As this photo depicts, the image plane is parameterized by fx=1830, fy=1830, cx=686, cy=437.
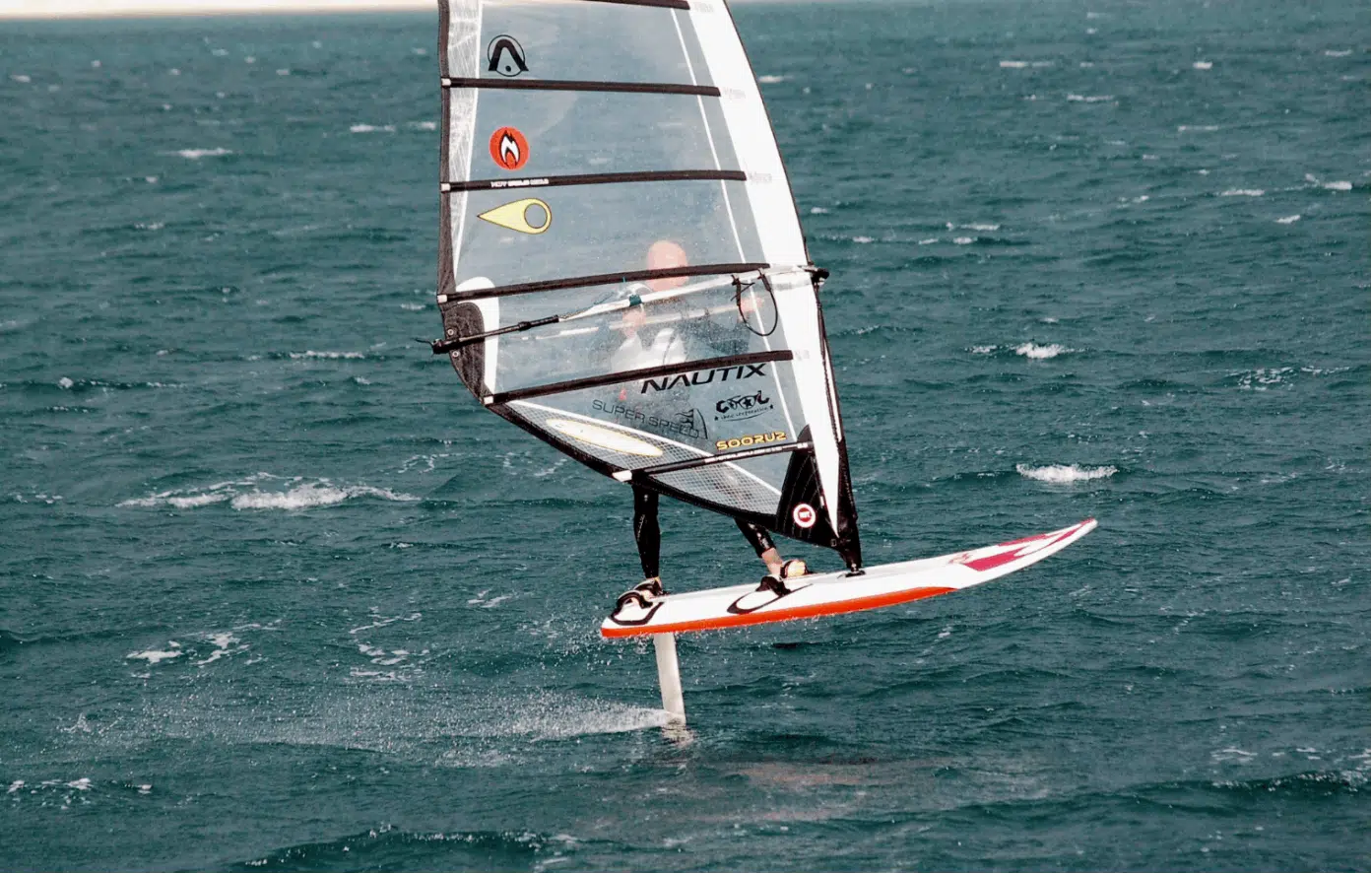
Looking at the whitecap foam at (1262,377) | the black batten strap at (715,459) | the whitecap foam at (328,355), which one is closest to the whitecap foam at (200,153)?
the whitecap foam at (328,355)

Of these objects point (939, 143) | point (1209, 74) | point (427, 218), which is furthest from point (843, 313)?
point (1209, 74)

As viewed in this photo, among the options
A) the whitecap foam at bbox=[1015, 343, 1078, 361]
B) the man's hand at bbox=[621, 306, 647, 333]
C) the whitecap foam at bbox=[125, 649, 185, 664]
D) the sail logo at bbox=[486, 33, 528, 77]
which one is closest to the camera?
the sail logo at bbox=[486, 33, 528, 77]

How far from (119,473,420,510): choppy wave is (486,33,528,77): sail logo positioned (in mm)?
13730

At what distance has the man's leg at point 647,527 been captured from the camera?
19.2 metres

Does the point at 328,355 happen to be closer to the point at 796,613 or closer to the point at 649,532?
the point at 649,532

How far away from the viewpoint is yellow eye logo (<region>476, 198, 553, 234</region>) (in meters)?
18.5

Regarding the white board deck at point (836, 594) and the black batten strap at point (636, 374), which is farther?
the black batten strap at point (636, 374)

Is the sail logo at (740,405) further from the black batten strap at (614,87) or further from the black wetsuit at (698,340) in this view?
the black batten strap at (614,87)

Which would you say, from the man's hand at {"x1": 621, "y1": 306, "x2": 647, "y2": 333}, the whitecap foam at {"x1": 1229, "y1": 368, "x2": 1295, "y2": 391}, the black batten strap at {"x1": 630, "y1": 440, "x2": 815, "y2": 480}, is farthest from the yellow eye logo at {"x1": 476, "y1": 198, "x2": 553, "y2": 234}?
the whitecap foam at {"x1": 1229, "y1": 368, "x2": 1295, "y2": 391}

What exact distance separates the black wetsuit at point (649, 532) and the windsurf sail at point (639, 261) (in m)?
0.25

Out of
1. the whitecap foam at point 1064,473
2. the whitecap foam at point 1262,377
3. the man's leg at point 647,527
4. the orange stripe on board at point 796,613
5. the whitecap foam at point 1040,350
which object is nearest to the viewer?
Answer: the orange stripe on board at point 796,613

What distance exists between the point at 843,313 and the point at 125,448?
57.1ft

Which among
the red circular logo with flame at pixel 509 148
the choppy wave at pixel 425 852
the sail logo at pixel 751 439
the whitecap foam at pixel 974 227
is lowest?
the choppy wave at pixel 425 852

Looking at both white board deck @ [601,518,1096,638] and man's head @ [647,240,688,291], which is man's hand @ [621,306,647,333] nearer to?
man's head @ [647,240,688,291]
